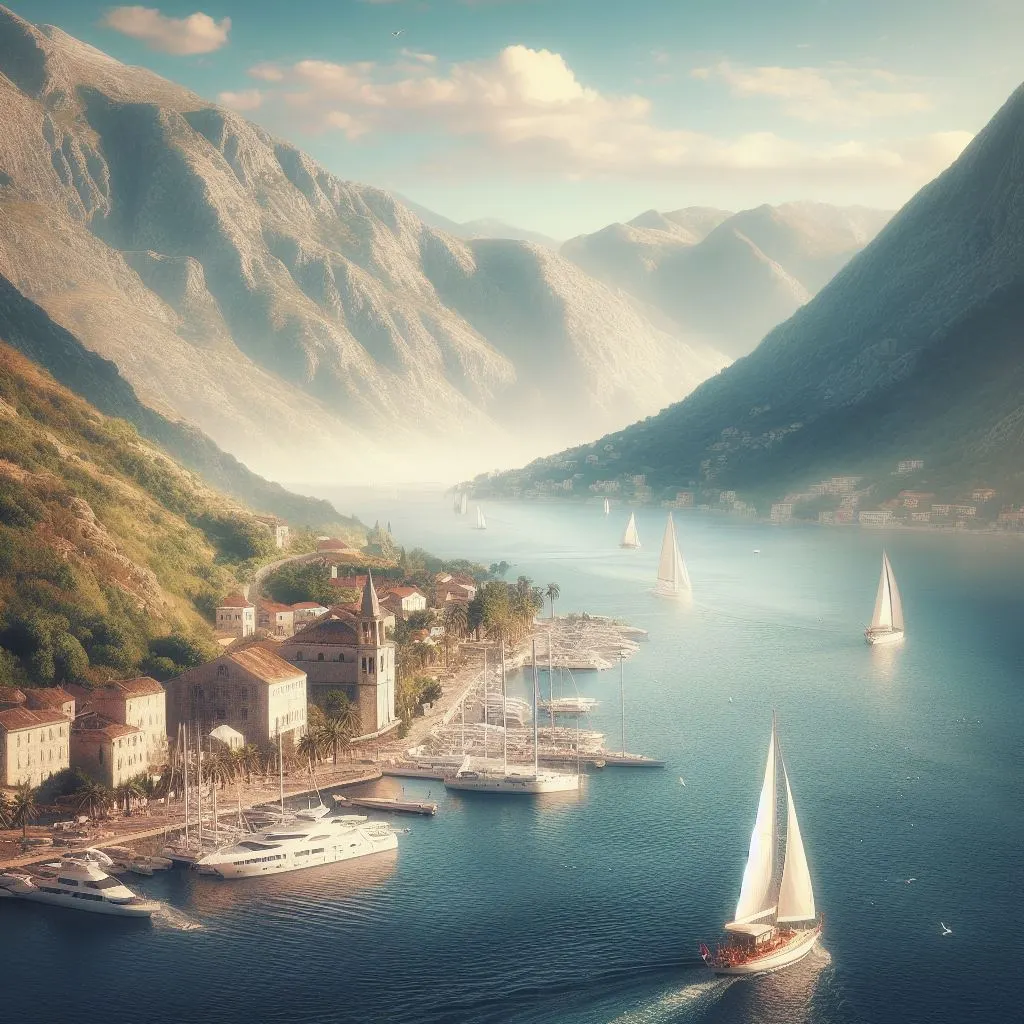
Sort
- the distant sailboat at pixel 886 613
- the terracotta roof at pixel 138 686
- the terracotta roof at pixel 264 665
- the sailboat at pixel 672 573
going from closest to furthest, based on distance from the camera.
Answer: the terracotta roof at pixel 138 686, the terracotta roof at pixel 264 665, the distant sailboat at pixel 886 613, the sailboat at pixel 672 573

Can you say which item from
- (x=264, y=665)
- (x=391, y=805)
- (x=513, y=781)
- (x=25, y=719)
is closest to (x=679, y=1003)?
(x=391, y=805)

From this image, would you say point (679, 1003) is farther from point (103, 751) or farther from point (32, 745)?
point (32, 745)

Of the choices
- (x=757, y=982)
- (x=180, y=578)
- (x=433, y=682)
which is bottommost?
(x=757, y=982)

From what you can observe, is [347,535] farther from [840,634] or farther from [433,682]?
[433,682]

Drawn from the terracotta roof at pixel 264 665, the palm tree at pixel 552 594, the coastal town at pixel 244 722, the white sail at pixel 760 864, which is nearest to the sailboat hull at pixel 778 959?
the white sail at pixel 760 864

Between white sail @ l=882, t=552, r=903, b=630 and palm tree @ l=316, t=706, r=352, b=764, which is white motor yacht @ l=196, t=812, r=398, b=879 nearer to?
palm tree @ l=316, t=706, r=352, b=764

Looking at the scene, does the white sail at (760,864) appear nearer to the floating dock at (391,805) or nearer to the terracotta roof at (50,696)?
the floating dock at (391,805)

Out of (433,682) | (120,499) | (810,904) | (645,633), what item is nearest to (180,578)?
(120,499)

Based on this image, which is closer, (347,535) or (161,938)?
(161,938)

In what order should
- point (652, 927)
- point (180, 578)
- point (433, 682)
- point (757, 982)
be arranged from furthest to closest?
point (180, 578)
point (433, 682)
point (652, 927)
point (757, 982)
